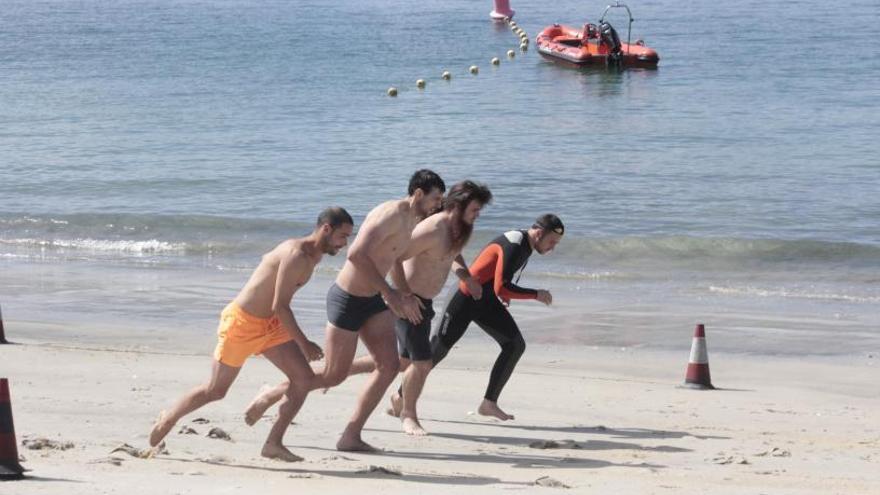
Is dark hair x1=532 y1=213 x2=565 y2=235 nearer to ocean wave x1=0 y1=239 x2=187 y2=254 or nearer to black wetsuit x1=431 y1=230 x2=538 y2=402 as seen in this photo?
black wetsuit x1=431 y1=230 x2=538 y2=402

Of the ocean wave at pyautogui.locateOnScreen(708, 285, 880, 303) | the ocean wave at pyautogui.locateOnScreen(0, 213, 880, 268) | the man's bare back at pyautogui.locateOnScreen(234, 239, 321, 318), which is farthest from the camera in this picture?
the ocean wave at pyautogui.locateOnScreen(0, 213, 880, 268)

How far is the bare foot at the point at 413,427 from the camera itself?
352 inches

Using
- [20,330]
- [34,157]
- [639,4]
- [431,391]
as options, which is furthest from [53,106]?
[639,4]

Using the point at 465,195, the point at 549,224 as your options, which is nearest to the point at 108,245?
the point at 549,224

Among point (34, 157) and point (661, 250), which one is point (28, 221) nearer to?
point (34, 157)

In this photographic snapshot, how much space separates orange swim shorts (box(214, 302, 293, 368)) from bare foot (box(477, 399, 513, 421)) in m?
2.05

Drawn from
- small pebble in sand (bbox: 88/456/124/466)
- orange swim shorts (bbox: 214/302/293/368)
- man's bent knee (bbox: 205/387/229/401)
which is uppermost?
orange swim shorts (bbox: 214/302/293/368)

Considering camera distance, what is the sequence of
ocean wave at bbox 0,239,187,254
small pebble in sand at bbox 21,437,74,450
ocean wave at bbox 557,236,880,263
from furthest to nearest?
ocean wave at bbox 0,239,187,254
ocean wave at bbox 557,236,880,263
small pebble in sand at bbox 21,437,74,450

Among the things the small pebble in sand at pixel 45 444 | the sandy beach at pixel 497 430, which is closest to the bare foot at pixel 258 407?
the sandy beach at pixel 497 430

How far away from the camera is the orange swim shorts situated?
307 inches

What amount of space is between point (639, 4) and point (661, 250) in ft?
186

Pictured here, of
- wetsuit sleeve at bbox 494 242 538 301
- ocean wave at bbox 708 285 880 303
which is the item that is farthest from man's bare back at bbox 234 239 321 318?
ocean wave at bbox 708 285 880 303

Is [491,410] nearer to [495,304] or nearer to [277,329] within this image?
[495,304]

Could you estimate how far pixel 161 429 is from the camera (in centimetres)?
800
